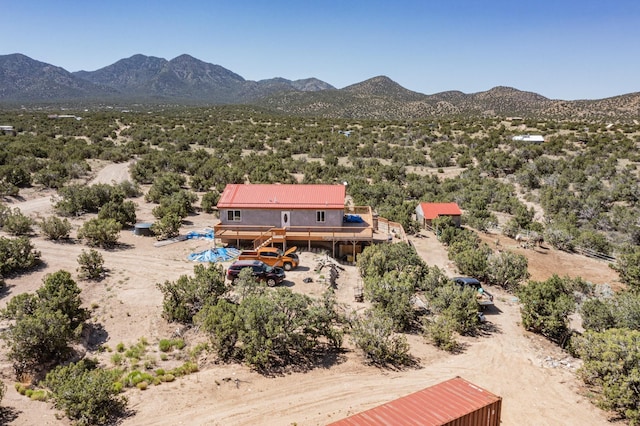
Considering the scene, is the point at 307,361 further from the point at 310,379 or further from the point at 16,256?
the point at 16,256

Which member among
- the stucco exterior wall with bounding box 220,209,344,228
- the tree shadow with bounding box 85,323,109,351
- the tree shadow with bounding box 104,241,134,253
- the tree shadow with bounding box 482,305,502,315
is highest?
the stucco exterior wall with bounding box 220,209,344,228

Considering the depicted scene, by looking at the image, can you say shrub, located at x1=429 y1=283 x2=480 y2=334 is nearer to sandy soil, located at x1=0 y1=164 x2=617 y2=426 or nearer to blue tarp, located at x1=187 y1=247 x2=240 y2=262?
sandy soil, located at x1=0 y1=164 x2=617 y2=426

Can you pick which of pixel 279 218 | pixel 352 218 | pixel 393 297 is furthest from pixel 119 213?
pixel 393 297

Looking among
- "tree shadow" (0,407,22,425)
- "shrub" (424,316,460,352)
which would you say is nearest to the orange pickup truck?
"shrub" (424,316,460,352)

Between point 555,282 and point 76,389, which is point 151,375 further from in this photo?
point 555,282

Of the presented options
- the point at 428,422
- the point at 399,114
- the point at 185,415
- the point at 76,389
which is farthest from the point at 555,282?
the point at 399,114

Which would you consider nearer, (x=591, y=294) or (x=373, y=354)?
(x=373, y=354)

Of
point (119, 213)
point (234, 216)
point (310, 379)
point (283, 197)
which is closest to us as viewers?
point (310, 379)
